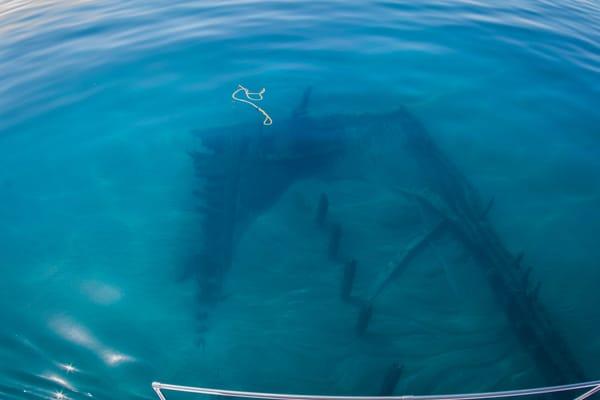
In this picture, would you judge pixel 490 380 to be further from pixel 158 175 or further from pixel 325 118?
pixel 158 175

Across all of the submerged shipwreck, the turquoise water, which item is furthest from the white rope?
the submerged shipwreck

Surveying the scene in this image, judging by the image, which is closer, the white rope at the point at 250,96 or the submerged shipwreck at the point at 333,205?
the submerged shipwreck at the point at 333,205

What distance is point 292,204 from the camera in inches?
336

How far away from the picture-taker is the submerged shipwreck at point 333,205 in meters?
6.27

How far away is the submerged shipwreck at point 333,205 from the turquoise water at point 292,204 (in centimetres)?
5

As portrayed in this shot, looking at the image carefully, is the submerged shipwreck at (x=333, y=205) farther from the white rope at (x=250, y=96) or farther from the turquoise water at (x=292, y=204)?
the white rope at (x=250, y=96)

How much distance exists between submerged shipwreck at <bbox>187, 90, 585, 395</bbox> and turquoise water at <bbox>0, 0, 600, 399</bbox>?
5cm

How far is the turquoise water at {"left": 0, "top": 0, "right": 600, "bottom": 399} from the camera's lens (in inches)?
240

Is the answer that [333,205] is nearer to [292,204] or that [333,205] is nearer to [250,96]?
[292,204]

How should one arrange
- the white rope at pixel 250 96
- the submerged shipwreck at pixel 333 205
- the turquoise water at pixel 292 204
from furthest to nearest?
the white rope at pixel 250 96 → the submerged shipwreck at pixel 333 205 → the turquoise water at pixel 292 204

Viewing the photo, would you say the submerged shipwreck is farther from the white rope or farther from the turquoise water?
the white rope

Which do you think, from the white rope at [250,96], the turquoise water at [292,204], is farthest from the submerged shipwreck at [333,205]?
the white rope at [250,96]

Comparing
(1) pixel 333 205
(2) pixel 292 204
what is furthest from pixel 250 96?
(1) pixel 333 205

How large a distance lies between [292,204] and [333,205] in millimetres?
921
